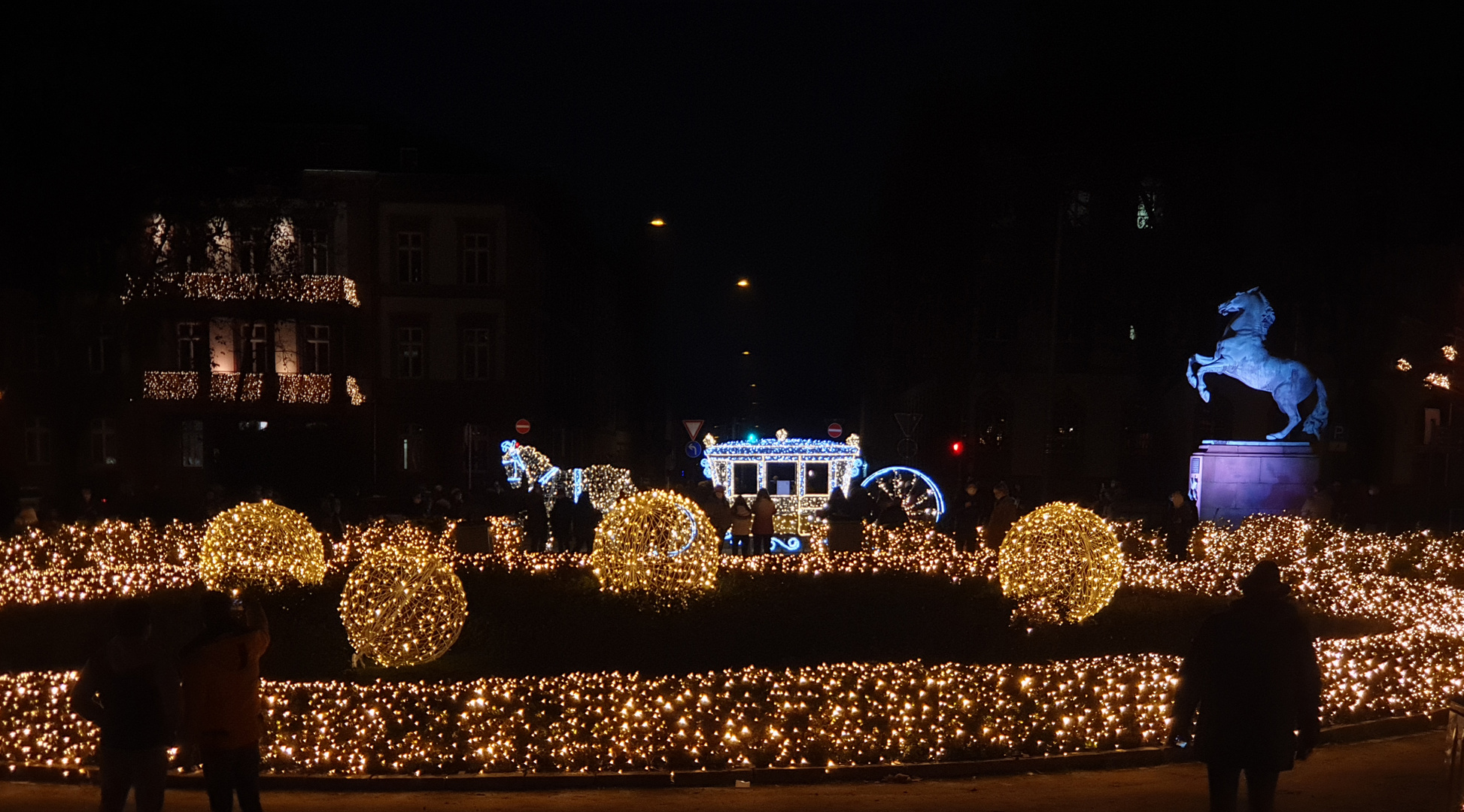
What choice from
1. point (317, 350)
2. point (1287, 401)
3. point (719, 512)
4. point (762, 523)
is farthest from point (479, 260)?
point (1287, 401)

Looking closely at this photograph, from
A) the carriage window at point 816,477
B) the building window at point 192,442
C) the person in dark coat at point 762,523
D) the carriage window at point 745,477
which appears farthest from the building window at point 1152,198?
the building window at point 192,442

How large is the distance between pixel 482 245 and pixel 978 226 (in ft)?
49.3

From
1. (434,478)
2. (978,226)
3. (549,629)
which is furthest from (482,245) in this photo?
(549,629)

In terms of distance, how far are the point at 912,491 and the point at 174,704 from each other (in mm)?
20638

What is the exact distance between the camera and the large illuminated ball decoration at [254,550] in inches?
526

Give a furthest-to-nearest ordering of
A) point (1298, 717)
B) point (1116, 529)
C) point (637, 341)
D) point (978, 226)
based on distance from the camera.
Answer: point (637, 341), point (978, 226), point (1116, 529), point (1298, 717)

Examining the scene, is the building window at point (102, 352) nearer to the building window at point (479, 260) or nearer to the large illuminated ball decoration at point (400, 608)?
the building window at point (479, 260)

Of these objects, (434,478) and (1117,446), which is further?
(1117,446)

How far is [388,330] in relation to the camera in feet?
124

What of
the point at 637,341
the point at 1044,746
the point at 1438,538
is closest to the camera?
the point at 1044,746

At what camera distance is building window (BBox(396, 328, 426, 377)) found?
37875mm

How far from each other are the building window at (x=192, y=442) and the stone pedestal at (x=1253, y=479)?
29.4m

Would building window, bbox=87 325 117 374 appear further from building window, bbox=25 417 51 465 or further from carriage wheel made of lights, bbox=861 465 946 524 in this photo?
carriage wheel made of lights, bbox=861 465 946 524

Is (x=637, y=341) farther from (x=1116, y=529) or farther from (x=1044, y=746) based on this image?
(x=1044, y=746)
